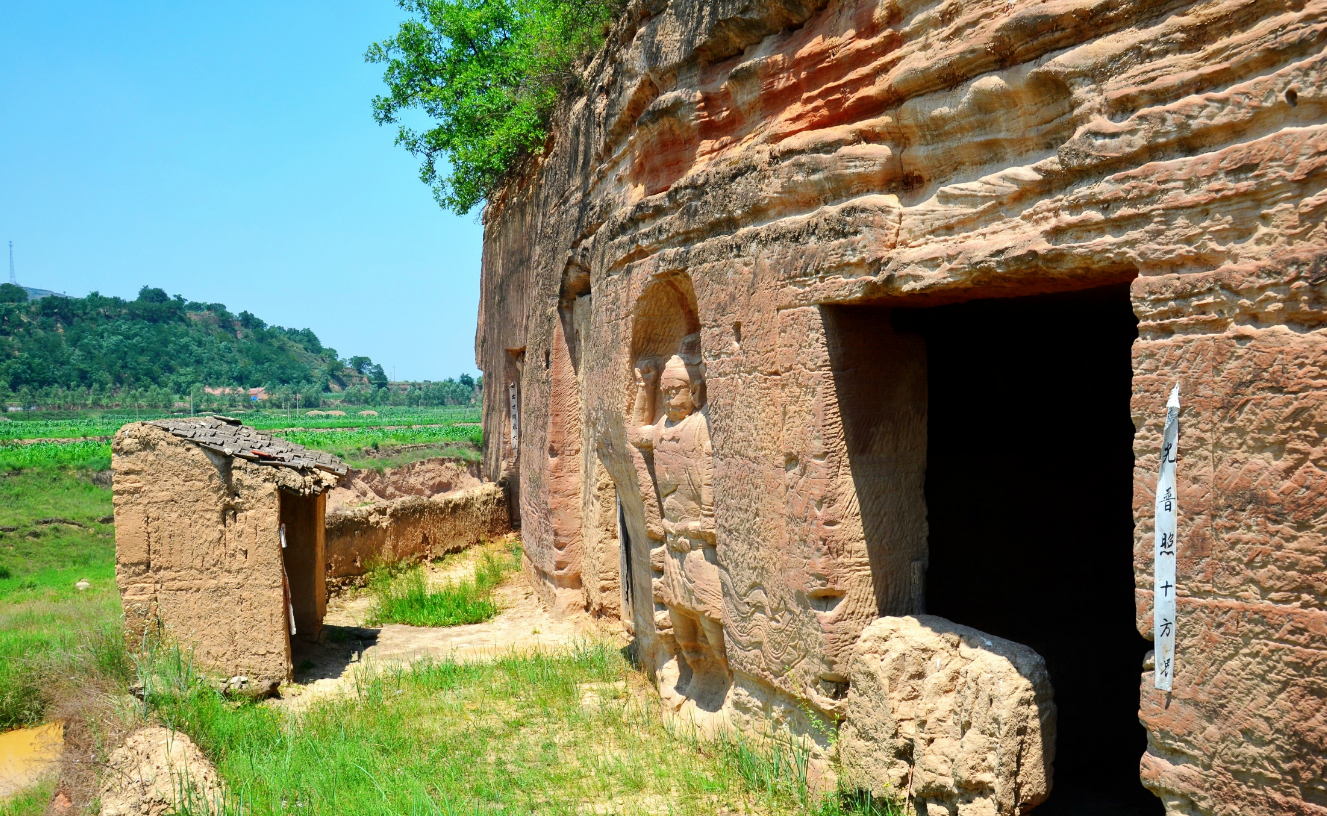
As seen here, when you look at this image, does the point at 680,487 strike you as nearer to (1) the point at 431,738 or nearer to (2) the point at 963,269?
(1) the point at 431,738

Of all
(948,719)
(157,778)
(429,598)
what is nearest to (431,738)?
(157,778)

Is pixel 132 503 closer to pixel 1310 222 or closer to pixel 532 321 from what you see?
pixel 532 321

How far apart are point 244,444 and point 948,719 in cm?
575

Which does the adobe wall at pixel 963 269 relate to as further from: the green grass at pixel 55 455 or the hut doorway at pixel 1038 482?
the green grass at pixel 55 455

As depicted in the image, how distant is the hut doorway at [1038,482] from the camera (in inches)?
228

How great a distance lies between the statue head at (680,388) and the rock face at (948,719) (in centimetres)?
201

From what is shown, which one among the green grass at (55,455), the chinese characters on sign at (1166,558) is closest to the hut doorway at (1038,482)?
the chinese characters on sign at (1166,558)

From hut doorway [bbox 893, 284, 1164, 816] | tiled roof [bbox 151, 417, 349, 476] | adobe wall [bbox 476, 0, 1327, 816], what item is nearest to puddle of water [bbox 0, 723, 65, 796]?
tiled roof [bbox 151, 417, 349, 476]

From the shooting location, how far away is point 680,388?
5.88 meters

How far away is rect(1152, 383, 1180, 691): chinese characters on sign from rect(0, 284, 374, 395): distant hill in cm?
6204

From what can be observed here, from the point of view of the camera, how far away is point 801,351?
15.0 feet

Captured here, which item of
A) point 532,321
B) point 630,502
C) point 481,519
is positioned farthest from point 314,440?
point 630,502

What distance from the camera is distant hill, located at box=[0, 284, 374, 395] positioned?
6184cm

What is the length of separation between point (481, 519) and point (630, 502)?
638 centimetres
